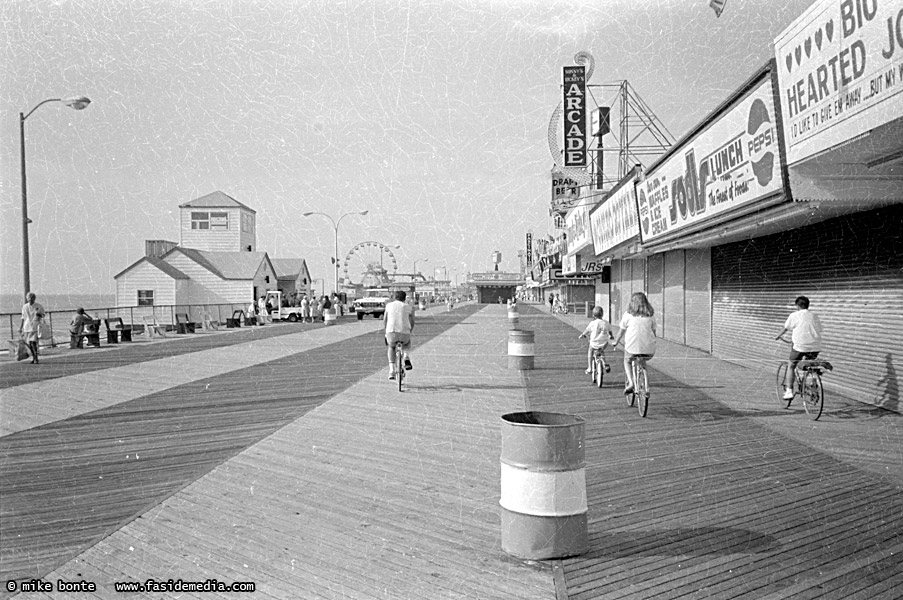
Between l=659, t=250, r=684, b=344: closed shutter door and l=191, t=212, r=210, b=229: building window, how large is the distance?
164 feet

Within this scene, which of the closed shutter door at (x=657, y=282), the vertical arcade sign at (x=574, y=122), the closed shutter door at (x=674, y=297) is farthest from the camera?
the vertical arcade sign at (x=574, y=122)

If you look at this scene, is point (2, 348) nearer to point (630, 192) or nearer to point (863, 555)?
point (630, 192)

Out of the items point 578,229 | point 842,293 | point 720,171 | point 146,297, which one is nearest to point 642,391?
point 842,293

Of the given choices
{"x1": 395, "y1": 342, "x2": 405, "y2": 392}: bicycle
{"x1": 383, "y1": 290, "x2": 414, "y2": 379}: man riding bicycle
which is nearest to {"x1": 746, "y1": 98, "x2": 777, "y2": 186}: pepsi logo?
{"x1": 383, "y1": 290, "x2": 414, "y2": 379}: man riding bicycle

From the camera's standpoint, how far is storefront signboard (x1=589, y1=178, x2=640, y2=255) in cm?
2198

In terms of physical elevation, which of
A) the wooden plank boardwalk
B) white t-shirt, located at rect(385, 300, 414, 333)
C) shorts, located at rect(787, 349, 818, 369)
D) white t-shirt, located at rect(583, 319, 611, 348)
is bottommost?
the wooden plank boardwalk

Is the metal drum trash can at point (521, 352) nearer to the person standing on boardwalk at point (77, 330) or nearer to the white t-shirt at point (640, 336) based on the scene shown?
the white t-shirt at point (640, 336)

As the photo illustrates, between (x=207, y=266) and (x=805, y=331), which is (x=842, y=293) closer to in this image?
(x=805, y=331)

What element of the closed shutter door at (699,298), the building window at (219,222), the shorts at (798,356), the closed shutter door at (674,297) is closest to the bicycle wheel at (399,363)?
the shorts at (798,356)

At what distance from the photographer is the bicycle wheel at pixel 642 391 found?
32.0 feet

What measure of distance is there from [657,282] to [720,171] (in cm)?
1165

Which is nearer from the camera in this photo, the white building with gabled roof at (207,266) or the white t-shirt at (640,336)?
the white t-shirt at (640,336)

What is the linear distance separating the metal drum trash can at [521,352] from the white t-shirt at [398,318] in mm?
3708

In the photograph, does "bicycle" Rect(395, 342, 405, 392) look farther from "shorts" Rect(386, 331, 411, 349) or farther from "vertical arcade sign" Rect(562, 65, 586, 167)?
"vertical arcade sign" Rect(562, 65, 586, 167)
